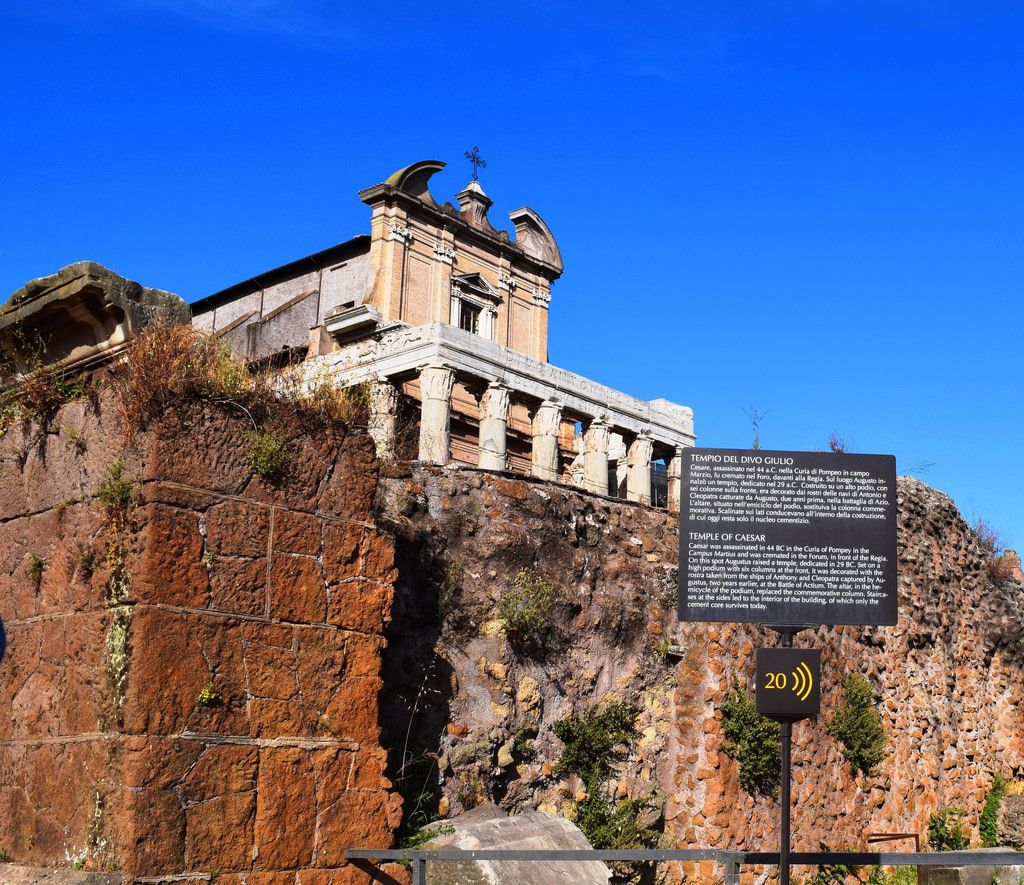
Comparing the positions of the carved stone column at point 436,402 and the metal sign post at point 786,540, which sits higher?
the carved stone column at point 436,402

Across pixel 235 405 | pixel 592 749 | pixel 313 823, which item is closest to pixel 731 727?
pixel 592 749

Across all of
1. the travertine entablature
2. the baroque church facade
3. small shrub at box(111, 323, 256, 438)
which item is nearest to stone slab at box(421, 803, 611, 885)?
small shrub at box(111, 323, 256, 438)

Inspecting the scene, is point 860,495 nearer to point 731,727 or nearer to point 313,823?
point 313,823

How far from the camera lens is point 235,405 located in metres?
6.86

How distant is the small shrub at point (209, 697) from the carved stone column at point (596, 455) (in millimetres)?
17241

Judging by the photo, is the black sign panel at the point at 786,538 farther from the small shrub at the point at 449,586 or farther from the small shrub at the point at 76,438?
the small shrub at the point at 449,586

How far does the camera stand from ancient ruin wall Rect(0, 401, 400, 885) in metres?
6.16

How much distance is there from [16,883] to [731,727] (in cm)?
689

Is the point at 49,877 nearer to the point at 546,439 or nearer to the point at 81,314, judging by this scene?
the point at 81,314

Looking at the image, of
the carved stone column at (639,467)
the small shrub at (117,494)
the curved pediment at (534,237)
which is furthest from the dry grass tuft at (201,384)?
the curved pediment at (534,237)

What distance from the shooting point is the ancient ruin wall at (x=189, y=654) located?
616 cm

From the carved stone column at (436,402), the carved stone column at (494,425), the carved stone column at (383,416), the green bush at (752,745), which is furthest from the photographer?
the carved stone column at (494,425)

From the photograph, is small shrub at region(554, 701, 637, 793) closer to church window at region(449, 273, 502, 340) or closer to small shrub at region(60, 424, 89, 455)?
small shrub at region(60, 424, 89, 455)

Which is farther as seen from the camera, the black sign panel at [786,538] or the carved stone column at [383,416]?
the carved stone column at [383,416]
